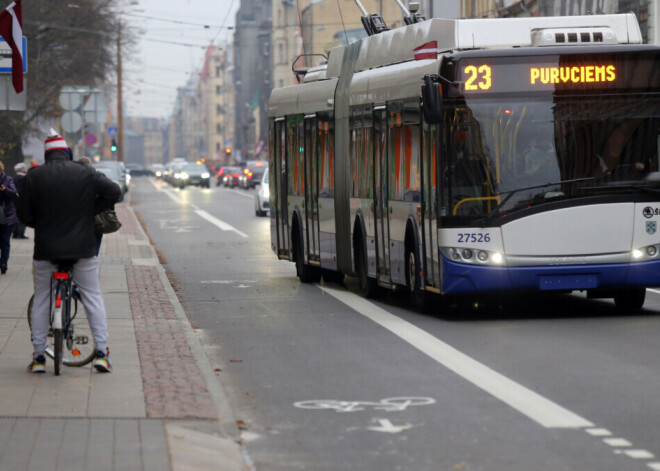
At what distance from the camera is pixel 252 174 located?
284 feet

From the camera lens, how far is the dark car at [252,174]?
84438 millimetres

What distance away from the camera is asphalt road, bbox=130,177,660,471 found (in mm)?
7797

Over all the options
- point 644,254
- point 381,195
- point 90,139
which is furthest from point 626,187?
point 90,139

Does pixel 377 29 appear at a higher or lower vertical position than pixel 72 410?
higher

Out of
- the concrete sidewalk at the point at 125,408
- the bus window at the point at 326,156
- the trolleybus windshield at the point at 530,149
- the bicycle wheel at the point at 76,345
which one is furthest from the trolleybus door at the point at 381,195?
the bicycle wheel at the point at 76,345

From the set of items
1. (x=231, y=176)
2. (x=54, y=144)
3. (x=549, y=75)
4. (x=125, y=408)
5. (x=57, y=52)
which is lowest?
(x=231, y=176)

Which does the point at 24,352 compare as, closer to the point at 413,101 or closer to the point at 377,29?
the point at 413,101

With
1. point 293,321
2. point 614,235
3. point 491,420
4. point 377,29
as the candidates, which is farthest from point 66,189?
point 377,29

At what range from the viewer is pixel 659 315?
1488cm

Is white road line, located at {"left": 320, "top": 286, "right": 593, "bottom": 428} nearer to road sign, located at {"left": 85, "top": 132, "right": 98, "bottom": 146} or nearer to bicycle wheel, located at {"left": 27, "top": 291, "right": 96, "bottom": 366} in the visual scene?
bicycle wheel, located at {"left": 27, "top": 291, "right": 96, "bottom": 366}

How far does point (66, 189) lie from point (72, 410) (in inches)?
74.9

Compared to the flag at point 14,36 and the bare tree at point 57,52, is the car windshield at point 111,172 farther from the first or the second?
the flag at point 14,36

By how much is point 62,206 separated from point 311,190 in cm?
961

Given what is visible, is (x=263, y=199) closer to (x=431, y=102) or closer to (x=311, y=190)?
(x=311, y=190)
